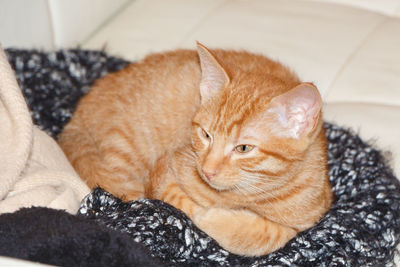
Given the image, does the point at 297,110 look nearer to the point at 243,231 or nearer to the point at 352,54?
the point at 243,231

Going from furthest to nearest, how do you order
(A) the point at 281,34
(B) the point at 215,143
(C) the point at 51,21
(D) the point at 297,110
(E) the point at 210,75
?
1. (A) the point at 281,34
2. (C) the point at 51,21
3. (E) the point at 210,75
4. (B) the point at 215,143
5. (D) the point at 297,110

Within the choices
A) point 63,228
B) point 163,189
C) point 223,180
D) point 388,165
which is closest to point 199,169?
point 223,180

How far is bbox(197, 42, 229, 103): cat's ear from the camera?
187 centimetres

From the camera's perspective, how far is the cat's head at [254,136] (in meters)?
1.79

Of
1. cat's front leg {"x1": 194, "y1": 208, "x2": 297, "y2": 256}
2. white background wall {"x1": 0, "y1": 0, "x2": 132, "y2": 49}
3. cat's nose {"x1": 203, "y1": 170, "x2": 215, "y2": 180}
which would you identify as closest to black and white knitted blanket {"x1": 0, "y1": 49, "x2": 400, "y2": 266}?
cat's front leg {"x1": 194, "y1": 208, "x2": 297, "y2": 256}

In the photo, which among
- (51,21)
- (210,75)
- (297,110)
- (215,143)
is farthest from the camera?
(51,21)

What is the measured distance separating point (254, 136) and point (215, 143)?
136 mm

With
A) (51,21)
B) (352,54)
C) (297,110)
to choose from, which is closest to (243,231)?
(297,110)

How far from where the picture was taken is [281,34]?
2.87 meters

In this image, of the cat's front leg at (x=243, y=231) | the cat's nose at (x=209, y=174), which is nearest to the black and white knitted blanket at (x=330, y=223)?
the cat's front leg at (x=243, y=231)

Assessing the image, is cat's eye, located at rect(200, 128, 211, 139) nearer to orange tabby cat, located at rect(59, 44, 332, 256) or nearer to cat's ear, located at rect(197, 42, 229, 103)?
orange tabby cat, located at rect(59, 44, 332, 256)

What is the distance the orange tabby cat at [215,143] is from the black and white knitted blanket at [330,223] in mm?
101

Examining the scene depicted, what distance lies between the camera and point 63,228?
56.5 inches

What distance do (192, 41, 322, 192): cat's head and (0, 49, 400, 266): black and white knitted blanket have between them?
0.68ft
